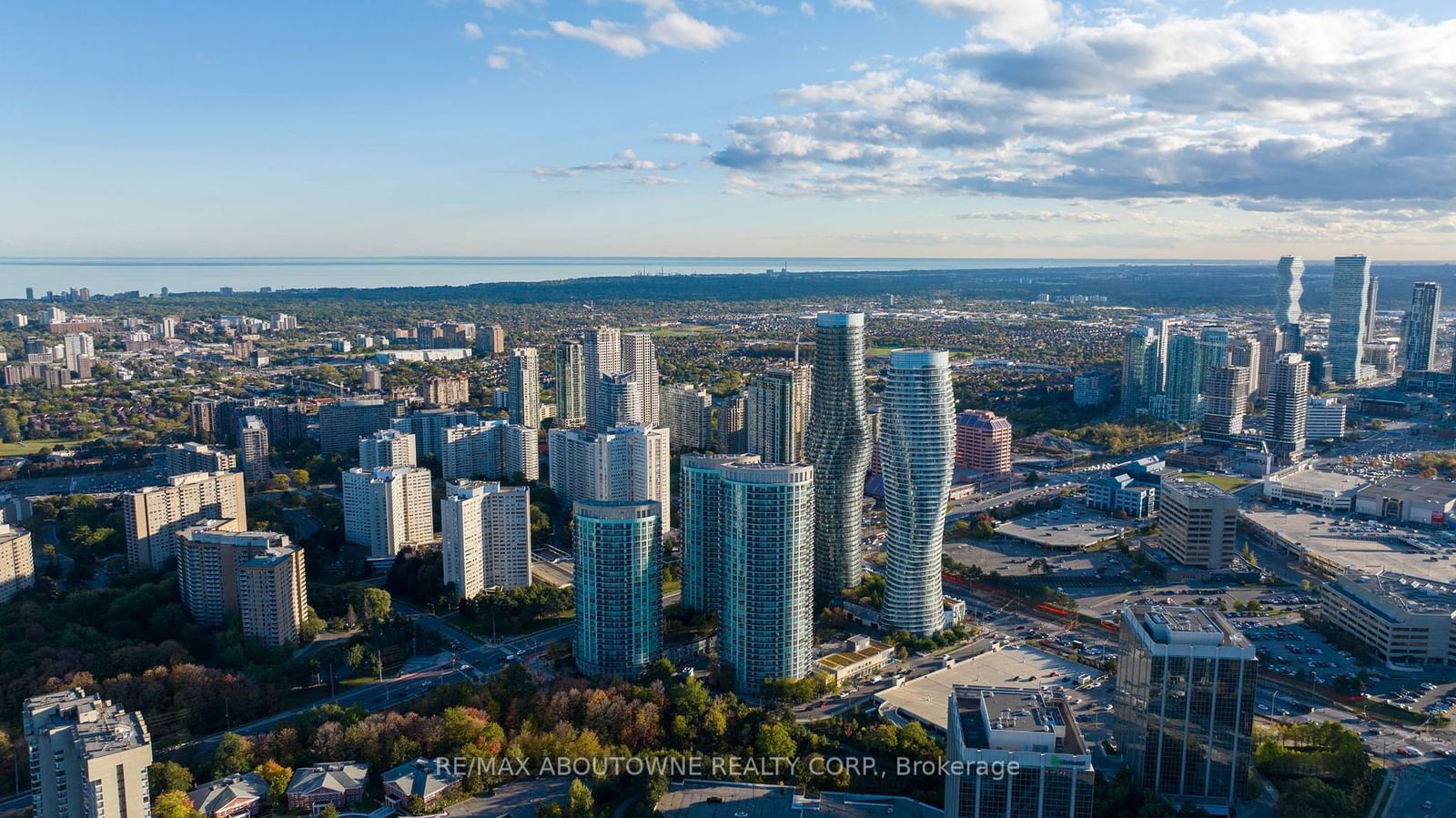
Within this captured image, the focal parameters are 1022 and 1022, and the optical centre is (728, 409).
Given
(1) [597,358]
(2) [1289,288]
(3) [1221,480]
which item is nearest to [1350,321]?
(2) [1289,288]

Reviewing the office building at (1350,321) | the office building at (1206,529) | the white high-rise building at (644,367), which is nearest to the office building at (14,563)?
the white high-rise building at (644,367)

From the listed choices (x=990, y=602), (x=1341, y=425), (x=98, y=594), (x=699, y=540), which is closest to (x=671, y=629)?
(x=699, y=540)

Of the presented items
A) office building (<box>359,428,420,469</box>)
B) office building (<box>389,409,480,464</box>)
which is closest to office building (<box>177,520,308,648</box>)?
office building (<box>359,428,420,469</box>)

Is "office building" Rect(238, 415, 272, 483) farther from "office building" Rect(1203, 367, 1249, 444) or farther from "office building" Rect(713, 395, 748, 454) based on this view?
"office building" Rect(1203, 367, 1249, 444)

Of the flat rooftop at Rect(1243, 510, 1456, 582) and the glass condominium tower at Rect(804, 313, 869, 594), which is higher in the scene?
the glass condominium tower at Rect(804, 313, 869, 594)

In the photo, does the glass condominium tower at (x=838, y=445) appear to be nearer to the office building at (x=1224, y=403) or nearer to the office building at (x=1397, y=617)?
the office building at (x=1397, y=617)

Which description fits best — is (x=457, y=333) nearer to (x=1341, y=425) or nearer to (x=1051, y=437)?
(x=1051, y=437)

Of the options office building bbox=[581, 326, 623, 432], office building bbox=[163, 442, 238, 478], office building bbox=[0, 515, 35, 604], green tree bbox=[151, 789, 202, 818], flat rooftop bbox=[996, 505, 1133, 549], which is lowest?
flat rooftop bbox=[996, 505, 1133, 549]
